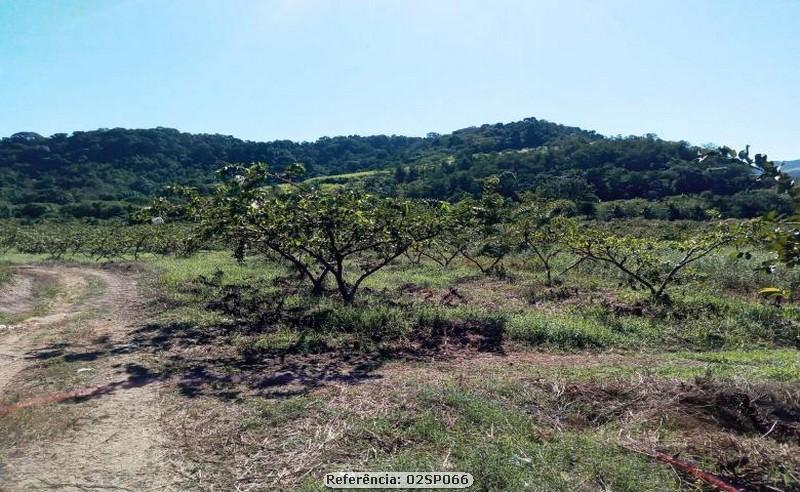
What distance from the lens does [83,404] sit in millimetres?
5555

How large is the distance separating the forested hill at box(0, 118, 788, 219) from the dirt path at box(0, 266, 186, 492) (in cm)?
3415

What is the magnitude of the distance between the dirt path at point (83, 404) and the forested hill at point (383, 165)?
34151 millimetres

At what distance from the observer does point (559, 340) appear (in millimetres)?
8414

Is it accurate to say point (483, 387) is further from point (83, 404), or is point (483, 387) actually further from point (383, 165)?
point (383, 165)

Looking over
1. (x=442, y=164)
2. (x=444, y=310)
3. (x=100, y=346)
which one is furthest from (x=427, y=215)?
(x=442, y=164)

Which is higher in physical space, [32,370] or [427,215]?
[427,215]

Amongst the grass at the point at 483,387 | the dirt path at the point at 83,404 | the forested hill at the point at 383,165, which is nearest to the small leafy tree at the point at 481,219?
the grass at the point at 483,387

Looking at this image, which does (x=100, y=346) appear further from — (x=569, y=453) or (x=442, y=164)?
(x=442, y=164)

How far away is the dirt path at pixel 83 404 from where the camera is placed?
4.08m

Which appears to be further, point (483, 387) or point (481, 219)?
point (481, 219)

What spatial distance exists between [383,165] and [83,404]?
86645 millimetres

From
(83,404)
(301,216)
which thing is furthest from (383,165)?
(83,404)

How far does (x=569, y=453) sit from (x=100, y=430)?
13.9ft

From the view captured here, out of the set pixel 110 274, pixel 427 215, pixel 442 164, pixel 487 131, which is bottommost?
pixel 110 274
